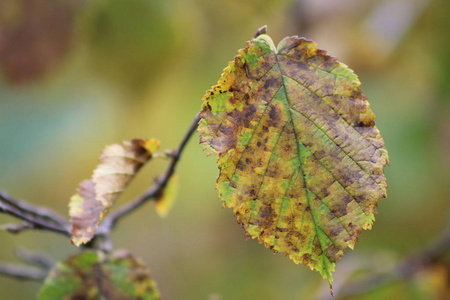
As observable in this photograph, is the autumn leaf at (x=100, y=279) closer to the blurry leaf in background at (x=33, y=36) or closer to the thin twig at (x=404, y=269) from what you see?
the thin twig at (x=404, y=269)

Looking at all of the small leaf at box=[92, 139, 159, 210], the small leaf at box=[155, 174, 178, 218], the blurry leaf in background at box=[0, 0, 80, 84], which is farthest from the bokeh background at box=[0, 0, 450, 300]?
the small leaf at box=[92, 139, 159, 210]

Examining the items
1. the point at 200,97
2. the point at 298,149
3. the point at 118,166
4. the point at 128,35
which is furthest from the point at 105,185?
the point at 200,97

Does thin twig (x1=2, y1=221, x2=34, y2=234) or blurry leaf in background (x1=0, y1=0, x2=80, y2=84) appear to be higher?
blurry leaf in background (x1=0, y1=0, x2=80, y2=84)

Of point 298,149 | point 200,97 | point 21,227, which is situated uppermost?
point 200,97

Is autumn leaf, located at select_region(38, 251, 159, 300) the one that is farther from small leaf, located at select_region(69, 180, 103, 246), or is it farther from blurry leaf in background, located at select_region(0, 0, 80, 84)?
blurry leaf in background, located at select_region(0, 0, 80, 84)

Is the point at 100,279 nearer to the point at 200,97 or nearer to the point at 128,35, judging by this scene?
the point at 128,35

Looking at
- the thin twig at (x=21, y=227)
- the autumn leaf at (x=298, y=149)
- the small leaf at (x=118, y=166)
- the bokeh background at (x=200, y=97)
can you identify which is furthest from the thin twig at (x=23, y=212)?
the bokeh background at (x=200, y=97)
